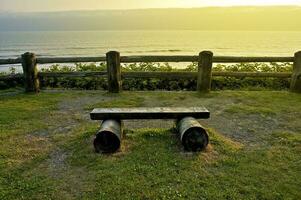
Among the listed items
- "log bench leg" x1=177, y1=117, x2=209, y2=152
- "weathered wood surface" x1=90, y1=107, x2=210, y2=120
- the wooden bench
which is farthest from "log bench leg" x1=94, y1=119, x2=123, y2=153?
"log bench leg" x1=177, y1=117, x2=209, y2=152

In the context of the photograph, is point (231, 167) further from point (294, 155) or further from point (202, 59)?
point (202, 59)

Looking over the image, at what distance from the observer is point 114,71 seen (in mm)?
10375

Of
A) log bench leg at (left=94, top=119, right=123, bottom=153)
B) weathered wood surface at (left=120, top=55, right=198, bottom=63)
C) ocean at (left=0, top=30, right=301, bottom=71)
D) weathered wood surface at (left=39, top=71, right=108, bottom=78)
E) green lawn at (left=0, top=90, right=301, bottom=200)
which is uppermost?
weathered wood surface at (left=120, top=55, right=198, bottom=63)

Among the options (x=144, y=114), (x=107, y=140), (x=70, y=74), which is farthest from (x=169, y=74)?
(x=107, y=140)

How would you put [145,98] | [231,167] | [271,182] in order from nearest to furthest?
[271,182] → [231,167] → [145,98]

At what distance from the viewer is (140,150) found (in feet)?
19.1

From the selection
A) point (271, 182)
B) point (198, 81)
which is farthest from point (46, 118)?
point (271, 182)

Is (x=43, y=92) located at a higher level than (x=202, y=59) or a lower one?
lower

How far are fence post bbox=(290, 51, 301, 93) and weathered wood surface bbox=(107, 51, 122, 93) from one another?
5309 mm

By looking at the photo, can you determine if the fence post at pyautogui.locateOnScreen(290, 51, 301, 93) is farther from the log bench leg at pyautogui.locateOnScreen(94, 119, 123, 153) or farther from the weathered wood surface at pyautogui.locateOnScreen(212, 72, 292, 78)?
the log bench leg at pyautogui.locateOnScreen(94, 119, 123, 153)

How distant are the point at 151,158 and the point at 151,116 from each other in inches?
38.8

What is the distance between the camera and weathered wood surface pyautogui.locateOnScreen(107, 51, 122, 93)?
1023cm

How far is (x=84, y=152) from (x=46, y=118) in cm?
266

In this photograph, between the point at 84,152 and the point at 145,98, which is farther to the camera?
the point at 145,98
